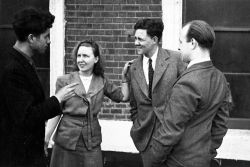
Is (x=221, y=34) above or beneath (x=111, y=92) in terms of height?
above

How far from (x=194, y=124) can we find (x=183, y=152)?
0.67 ft

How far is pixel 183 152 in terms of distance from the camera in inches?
115

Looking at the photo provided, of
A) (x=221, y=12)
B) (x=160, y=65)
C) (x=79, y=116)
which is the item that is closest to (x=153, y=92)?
(x=160, y=65)

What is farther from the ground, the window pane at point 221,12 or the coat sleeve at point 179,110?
the window pane at point 221,12

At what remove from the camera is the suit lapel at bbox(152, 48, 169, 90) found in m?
3.82

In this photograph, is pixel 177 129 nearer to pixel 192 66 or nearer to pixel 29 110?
pixel 192 66

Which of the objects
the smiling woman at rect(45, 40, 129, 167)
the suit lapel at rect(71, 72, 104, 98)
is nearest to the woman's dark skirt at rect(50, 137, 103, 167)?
A: the smiling woman at rect(45, 40, 129, 167)

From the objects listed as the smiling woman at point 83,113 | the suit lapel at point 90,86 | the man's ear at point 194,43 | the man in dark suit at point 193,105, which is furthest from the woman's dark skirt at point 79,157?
the man's ear at point 194,43

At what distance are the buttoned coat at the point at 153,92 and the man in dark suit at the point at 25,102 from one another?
887 millimetres

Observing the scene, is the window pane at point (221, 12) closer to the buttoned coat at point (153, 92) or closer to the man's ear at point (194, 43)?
the buttoned coat at point (153, 92)

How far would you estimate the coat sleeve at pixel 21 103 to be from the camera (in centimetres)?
299

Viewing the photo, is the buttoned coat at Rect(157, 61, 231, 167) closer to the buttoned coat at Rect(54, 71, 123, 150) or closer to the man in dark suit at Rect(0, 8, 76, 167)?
the man in dark suit at Rect(0, 8, 76, 167)

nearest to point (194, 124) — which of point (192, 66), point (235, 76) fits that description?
point (192, 66)

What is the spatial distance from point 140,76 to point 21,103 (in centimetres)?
128
